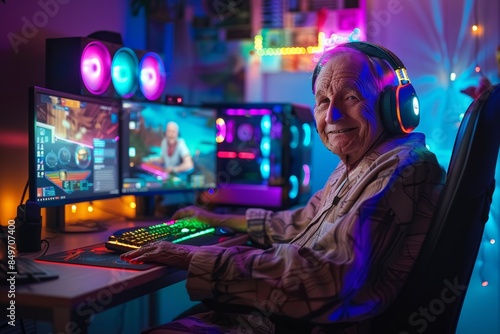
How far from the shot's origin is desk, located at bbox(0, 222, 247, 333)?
1081 millimetres

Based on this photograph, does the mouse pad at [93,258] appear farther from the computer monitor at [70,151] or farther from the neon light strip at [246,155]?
the neon light strip at [246,155]

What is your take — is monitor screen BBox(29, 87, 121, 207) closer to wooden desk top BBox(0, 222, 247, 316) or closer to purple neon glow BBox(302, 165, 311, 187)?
wooden desk top BBox(0, 222, 247, 316)

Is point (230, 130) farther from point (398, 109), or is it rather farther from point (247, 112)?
point (398, 109)

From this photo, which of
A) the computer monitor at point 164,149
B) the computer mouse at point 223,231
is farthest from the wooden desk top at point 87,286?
the computer monitor at point 164,149

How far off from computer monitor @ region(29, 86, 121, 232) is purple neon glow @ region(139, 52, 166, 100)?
0.91 feet

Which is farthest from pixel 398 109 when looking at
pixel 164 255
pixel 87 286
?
pixel 87 286

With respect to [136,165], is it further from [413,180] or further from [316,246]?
[413,180]

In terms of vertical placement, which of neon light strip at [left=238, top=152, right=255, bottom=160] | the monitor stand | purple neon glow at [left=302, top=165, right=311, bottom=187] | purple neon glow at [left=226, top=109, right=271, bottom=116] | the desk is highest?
purple neon glow at [left=226, top=109, right=271, bottom=116]

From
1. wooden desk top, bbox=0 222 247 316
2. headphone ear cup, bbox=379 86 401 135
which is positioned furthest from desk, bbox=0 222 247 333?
headphone ear cup, bbox=379 86 401 135

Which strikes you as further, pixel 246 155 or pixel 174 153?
A: pixel 246 155

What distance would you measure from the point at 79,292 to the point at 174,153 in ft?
4.11

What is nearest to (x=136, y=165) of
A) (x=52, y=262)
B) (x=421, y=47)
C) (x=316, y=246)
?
(x=52, y=262)

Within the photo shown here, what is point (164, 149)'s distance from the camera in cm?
228

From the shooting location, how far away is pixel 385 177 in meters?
1.23
